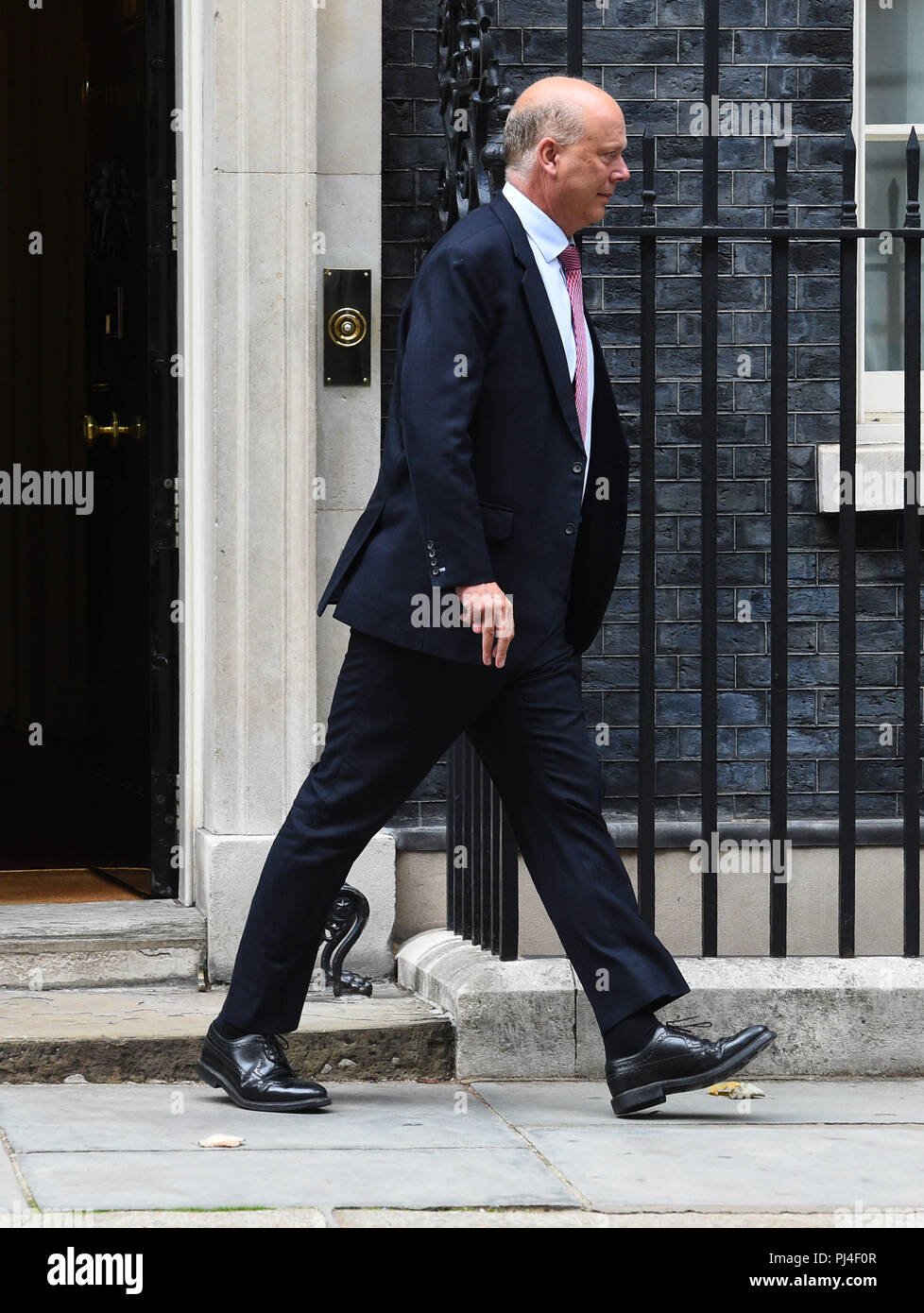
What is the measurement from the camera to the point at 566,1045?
5016mm

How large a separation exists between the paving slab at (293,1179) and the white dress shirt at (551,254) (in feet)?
5.06

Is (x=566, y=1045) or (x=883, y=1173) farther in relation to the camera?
(x=566, y=1045)

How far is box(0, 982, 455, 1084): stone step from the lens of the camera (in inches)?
190

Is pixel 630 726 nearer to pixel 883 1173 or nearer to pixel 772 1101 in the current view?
pixel 772 1101

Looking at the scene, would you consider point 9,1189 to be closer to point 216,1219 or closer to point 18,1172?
point 18,1172

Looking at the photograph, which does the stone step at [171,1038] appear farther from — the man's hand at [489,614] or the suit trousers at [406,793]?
the man's hand at [489,614]

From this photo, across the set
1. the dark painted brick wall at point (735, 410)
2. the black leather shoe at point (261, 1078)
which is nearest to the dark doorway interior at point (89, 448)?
the dark painted brick wall at point (735, 410)

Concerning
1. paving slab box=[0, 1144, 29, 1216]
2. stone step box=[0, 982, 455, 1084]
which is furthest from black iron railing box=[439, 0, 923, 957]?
paving slab box=[0, 1144, 29, 1216]

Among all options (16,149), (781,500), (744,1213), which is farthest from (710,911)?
(16,149)

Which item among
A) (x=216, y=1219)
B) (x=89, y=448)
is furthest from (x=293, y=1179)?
(x=89, y=448)

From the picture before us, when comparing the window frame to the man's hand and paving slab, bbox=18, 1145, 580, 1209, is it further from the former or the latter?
paving slab, bbox=18, 1145, 580, 1209

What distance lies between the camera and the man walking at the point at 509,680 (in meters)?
4.41

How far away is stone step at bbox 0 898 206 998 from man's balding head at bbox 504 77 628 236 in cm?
230

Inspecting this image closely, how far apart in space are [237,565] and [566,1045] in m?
1.65
